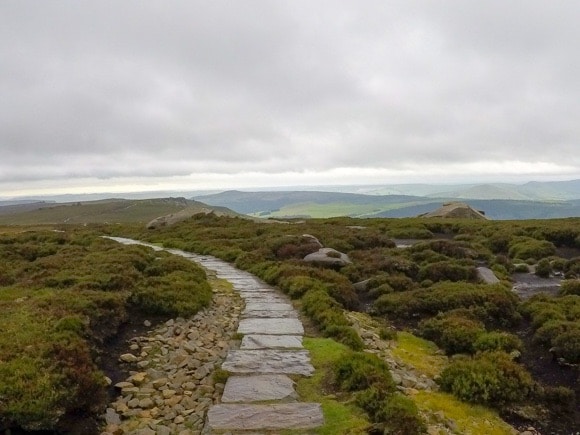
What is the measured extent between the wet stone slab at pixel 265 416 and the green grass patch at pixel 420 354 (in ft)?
12.8

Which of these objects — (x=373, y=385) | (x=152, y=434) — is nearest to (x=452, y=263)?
(x=373, y=385)

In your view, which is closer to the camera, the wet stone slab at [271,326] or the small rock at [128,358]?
the small rock at [128,358]

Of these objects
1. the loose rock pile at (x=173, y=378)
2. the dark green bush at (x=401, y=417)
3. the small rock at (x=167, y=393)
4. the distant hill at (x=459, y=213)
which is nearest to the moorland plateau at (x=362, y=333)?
the dark green bush at (x=401, y=417)

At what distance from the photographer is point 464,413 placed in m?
8.49

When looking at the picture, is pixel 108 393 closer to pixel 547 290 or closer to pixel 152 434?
pixel 152 434

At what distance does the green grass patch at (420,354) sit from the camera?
10766 millimetres

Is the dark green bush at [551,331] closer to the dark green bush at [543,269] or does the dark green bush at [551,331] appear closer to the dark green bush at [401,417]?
the dark green bush at [401,417]

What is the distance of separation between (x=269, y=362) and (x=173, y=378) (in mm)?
1991

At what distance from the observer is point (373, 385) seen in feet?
27.3

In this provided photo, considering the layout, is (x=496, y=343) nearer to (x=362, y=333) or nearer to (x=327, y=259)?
(x=362, y=333)

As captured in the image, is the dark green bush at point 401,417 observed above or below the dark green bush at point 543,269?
above

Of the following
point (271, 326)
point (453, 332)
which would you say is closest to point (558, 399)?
point (453, 332)

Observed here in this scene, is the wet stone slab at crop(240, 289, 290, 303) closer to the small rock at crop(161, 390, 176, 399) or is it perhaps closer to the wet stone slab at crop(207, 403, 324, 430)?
the small rock at crop(161, 390, 176, 399)

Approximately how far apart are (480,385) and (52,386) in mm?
7850
